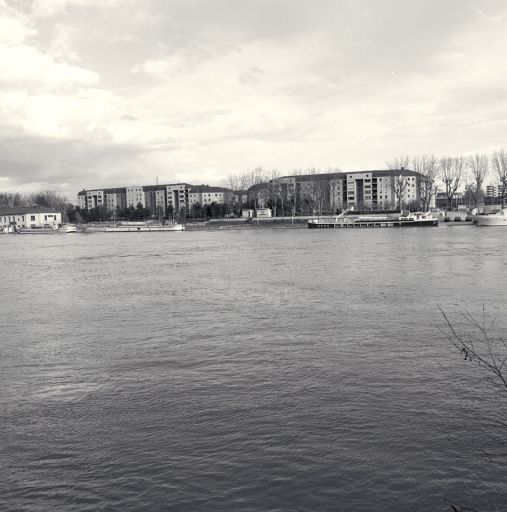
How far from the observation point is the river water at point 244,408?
6.48 metres

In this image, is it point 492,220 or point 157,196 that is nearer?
point 492,220

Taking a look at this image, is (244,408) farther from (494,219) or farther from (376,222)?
(376,222)

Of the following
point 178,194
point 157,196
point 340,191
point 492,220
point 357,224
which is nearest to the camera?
point 492,220

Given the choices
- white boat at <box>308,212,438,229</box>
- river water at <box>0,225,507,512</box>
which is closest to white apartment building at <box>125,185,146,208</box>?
white boat at <box>308,212,438,229</box>

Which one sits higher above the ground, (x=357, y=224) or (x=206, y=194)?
(x=206, y=194)

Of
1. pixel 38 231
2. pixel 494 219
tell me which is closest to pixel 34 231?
pixel 38 231

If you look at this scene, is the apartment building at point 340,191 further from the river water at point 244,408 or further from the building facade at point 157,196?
the river water at point 244,408

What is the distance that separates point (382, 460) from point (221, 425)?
96.2 inches

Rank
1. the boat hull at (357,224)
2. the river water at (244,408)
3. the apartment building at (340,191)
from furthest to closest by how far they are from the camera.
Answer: the apartment building at (340,191)
the boat hull at (357,224)
the river water at (244,408)

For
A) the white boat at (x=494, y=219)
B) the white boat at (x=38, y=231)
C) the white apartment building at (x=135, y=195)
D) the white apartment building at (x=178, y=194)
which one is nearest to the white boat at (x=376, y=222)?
the white boat at (x=494, y=219)

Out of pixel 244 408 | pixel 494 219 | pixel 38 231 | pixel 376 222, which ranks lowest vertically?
pixel 244 408

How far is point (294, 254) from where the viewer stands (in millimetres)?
39281

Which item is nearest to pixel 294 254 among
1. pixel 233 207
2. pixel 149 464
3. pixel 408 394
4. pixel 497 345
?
pixel 497 345

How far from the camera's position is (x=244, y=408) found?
28.8ft
